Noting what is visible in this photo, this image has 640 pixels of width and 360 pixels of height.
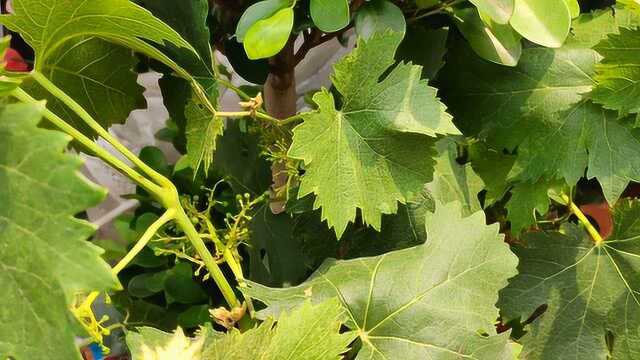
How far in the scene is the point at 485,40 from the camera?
1.68 ft

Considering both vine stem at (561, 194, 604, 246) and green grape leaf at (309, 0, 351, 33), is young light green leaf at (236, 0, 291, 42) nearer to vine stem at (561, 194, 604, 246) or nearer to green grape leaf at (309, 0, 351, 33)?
green grape leaf at (309, 0, 351, 33)

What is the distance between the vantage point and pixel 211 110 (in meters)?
0.49

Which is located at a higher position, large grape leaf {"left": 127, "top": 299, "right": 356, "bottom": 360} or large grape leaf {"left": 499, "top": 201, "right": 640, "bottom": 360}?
large grape leaf {"left": 127, "top": 299, "right": 356, "bottom": 360}

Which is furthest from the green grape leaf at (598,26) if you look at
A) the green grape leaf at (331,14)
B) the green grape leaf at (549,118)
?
the green grape leaf at (331,14)

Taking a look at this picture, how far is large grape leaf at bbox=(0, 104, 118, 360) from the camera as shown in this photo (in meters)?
0.29

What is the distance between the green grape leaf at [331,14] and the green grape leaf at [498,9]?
0.08 metres

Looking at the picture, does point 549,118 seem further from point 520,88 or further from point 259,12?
point 259,12

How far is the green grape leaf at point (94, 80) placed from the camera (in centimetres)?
51

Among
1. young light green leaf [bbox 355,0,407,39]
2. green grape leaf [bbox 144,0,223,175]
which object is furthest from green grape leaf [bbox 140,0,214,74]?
young light green leaf [bbox 355,0,407,39]

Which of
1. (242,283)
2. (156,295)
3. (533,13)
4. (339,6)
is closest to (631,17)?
(533,13)

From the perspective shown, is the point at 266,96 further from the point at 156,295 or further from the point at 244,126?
the point at 156,295

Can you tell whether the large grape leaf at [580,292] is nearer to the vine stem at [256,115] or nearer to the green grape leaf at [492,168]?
the green grape leaf at [492,168]

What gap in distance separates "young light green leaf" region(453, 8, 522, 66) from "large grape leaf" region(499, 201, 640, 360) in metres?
0.15

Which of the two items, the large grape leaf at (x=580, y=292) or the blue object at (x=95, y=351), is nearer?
the large grape leaf at (x=580, y=292)
